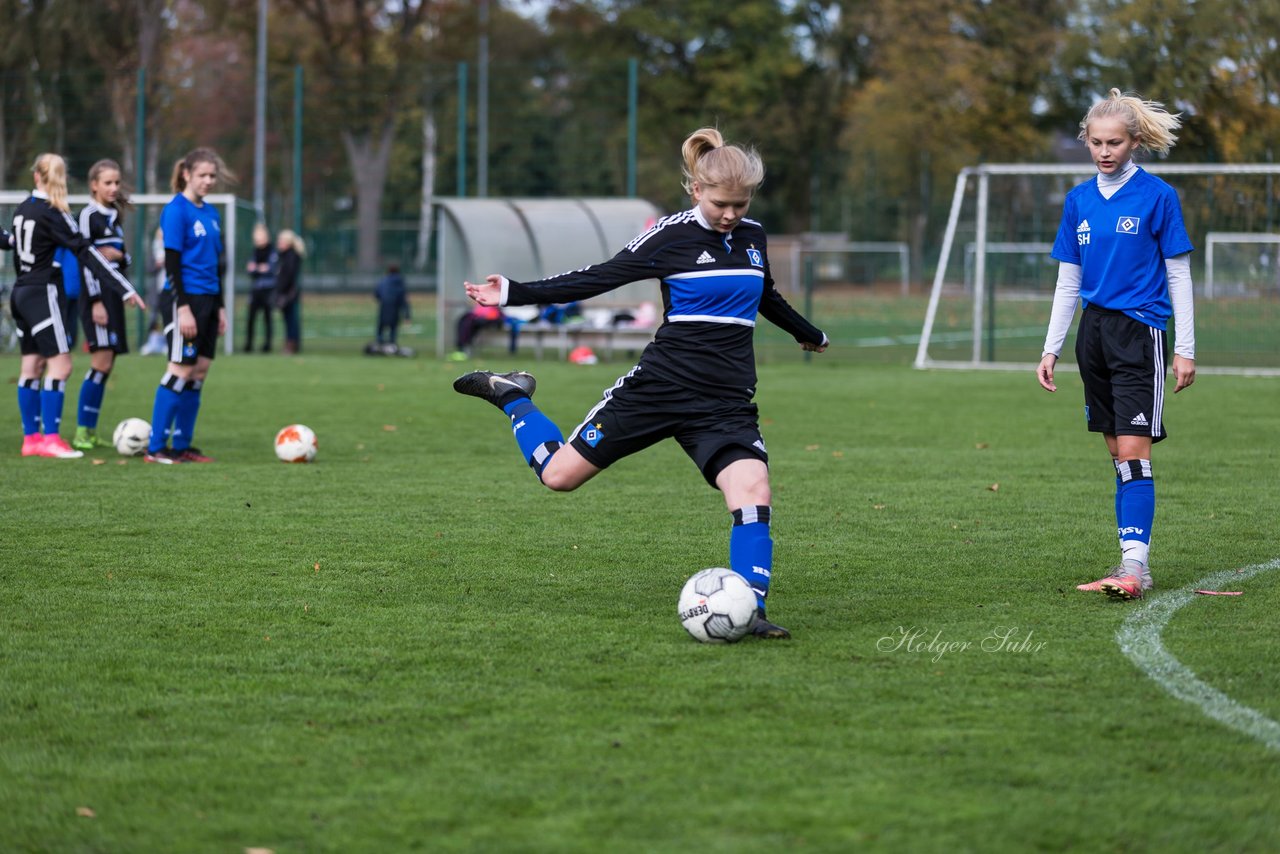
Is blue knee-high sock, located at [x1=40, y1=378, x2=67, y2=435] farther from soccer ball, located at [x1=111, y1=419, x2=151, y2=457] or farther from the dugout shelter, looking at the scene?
the dugout shelter

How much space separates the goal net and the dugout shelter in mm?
5246

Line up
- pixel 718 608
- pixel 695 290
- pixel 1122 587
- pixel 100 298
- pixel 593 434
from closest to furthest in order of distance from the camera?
1. pixel 718 608
2. pixel 695 290
3. pixel 593 434
4. pixel 1122 587
5. pixel 100 298

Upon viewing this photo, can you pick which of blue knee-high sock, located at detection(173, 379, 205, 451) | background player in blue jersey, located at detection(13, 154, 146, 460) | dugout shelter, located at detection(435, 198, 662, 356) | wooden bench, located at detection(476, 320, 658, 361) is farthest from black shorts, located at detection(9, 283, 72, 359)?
dugout shelter, located at detection(435, 198, 662, 356)

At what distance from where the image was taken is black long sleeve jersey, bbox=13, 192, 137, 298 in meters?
10.1

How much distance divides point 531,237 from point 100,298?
14.4 m

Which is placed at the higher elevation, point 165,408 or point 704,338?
point 704,338

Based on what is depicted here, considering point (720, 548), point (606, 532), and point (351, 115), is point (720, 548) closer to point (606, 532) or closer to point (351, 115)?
point (606, 532)

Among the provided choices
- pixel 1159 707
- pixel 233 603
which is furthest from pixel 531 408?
pixel 1159 707

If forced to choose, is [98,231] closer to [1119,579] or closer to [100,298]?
[100,298]

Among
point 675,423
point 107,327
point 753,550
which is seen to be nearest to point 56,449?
point 107,327

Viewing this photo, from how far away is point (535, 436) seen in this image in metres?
5.92

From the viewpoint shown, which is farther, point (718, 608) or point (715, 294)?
point (715, 294)

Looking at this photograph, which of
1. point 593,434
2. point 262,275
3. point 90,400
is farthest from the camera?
point 262,275

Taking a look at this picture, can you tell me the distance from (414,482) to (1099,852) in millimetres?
6555
